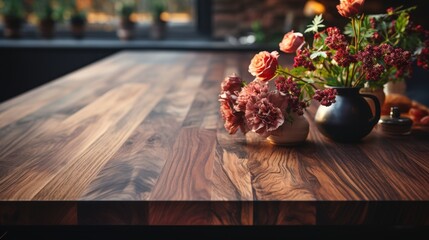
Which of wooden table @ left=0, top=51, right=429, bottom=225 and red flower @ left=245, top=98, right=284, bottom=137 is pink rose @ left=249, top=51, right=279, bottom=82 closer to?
red flower @ left=245, top=98, right=284, bottom=137

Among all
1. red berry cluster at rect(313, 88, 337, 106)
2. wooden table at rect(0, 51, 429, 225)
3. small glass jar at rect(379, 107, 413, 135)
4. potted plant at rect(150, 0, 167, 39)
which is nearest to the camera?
wooden table at rect(0, 51, 429, 225)

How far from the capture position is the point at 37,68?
4.60m

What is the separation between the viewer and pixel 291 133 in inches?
56.1

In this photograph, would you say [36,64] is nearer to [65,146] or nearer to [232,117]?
[65,146]

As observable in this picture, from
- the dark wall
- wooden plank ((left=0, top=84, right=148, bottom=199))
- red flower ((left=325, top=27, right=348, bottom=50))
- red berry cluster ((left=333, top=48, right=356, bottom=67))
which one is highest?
red flower ((left=325, top=27, right=348, bottom=50))

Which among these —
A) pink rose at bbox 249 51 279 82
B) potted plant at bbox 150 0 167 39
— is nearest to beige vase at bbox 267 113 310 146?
pink rose at bbox 249 51 279 82

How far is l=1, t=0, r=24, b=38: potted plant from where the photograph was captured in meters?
4.91

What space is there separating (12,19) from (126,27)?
0.93 metres

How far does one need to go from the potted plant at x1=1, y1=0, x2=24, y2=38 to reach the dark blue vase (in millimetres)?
4004

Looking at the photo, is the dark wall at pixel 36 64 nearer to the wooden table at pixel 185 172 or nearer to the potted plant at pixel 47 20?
the potted plant at pixel 47 20

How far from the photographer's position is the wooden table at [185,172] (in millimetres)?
1061

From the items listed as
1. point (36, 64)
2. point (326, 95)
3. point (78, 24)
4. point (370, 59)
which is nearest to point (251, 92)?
point (326, 95)

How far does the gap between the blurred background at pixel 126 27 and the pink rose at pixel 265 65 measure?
2.96 meters

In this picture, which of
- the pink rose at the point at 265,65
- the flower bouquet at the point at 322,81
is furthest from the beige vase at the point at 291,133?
the pink rose at the point at 265,65
